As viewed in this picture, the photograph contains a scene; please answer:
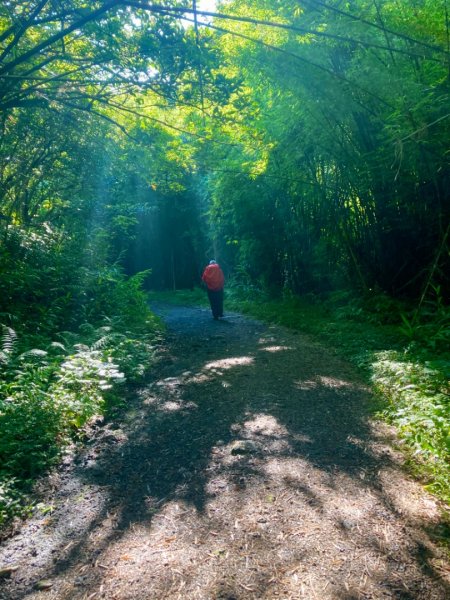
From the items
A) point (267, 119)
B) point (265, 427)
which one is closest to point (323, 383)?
point (265, 427)

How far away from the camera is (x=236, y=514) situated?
2.20m

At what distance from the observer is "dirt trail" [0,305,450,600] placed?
1.74 metres

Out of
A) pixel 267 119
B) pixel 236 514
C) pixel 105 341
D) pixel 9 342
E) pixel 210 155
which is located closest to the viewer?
pixel 236 514

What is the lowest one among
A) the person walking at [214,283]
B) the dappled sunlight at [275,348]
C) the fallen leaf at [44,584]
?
the fallen leaf at [44,584]

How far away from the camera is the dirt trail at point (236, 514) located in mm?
1740

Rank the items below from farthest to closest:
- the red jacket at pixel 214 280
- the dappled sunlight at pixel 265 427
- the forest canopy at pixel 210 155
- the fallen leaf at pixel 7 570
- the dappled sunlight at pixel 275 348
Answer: the red jacket at pixel 214 280 → the dappled sunlight at pixel 275 348 → the forest canopy at pixel 210 155 → the dappled sunlight at pixel 265 427 → the fallen leaf at pixel 7 570

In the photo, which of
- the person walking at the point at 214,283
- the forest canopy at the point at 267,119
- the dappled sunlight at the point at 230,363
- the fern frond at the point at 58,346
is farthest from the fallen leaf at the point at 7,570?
the person walking at the point at 214,283

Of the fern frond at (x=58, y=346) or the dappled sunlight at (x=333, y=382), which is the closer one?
the dappled sunlight at (x=333, y=382)

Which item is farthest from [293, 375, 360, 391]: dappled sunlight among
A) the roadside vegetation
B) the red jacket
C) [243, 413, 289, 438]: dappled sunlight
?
the red jacket

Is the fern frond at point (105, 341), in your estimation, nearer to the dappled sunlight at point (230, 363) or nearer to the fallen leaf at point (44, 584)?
the dappled sunlight at point (230, 363)

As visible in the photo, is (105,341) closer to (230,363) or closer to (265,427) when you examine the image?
(230,363)

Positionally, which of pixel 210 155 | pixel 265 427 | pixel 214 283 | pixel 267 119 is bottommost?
pixel 265 427

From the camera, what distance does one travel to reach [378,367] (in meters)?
4.47

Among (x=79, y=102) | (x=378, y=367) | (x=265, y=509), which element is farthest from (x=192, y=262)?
(x=265, y=509)
